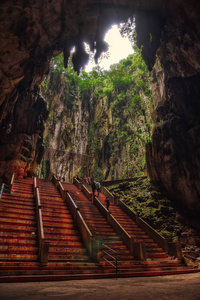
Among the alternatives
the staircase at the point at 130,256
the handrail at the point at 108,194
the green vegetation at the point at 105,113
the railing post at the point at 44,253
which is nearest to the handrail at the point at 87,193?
the staircase at the point at 130,256

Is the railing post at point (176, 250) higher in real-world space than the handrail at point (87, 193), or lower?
lower

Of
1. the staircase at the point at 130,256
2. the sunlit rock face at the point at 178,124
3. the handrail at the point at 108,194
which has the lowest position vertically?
the staircase at the point at 130,256

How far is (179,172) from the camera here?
462 inches

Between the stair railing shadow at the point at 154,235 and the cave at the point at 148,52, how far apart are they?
9.67 ft

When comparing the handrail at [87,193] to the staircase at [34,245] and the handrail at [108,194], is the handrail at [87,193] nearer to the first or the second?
the handrail at [108,194]

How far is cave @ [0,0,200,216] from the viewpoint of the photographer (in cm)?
827

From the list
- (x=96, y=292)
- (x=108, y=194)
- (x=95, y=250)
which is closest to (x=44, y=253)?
(x=95, y=250)

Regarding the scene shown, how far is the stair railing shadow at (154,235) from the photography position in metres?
8.32

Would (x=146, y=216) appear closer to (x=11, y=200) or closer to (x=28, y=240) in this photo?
(x=28, y=240)

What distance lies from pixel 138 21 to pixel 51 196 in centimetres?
1262

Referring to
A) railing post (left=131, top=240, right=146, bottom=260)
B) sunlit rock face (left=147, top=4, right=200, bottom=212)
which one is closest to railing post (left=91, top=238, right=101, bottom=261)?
railing post (left=131, top=240, right=146, bottom=260)

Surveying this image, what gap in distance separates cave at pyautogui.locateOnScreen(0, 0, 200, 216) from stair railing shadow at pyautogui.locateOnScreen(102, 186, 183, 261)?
295 cm

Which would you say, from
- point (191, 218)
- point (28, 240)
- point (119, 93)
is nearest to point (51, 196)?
point (28, 240)

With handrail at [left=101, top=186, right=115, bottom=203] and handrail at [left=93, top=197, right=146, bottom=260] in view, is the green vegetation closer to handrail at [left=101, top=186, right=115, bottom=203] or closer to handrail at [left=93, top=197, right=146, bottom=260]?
handrail at [left=101, top=186, right=115, bottom=203]
